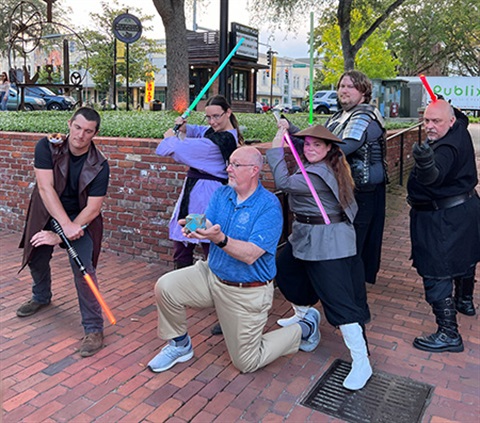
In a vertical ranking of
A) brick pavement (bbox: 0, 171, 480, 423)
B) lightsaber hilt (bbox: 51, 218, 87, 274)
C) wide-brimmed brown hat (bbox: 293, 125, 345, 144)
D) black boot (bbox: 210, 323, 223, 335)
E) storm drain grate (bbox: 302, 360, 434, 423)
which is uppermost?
wide-brimmed brown hat (bbox: 293, 125, 345, 144)

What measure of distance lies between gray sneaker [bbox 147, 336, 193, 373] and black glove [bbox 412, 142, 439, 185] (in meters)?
1.95

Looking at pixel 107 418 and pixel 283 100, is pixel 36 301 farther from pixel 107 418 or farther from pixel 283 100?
pixel 283 100

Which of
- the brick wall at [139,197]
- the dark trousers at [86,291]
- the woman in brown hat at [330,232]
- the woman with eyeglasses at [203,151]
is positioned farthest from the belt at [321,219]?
the brick wall at [139,197]

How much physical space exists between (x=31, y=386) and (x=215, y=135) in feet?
7.06

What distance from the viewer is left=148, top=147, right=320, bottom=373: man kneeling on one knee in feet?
10.5

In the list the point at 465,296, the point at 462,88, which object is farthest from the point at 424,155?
the point at 462,88

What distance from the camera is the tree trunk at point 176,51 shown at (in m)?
11.9

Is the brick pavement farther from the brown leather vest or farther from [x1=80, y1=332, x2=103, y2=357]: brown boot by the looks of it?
the brown leather vest

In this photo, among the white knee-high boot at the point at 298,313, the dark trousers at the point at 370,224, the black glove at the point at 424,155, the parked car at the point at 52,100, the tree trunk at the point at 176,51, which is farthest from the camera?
the parked car at the point at 52,100

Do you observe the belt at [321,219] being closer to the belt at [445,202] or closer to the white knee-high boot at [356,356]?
the white knee-high boot at [356,356]

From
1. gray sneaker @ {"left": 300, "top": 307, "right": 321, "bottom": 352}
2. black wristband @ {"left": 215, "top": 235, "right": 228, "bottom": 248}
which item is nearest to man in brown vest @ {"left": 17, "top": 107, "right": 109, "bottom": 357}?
black wristband @ {"left": 215, "top": 235, "right": 228, "bottom": 248}

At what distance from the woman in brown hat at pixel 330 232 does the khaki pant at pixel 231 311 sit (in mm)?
356

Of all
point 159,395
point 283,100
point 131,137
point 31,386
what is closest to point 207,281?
point 159,395

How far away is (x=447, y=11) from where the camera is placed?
114 feet
